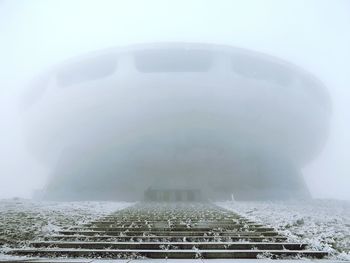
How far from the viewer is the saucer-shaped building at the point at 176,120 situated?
2238 cm

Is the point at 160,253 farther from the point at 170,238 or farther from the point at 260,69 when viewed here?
the point at 260,69

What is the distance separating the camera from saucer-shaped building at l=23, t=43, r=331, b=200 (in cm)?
2238

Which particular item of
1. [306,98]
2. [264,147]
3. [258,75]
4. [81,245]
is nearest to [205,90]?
[258,75]

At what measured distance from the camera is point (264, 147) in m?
24.8

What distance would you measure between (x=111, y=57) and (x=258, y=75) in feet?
29.4

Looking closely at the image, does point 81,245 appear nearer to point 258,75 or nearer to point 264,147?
point 258,75

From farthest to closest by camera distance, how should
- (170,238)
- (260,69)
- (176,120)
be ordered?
(176,120)
(260,69)
(170,238)

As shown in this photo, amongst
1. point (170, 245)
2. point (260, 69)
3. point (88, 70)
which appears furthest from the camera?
point (88, 70)

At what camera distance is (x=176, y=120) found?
23.8m

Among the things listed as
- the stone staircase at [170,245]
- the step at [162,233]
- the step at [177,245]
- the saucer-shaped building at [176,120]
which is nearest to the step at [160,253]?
the stone staircase at [170,245]

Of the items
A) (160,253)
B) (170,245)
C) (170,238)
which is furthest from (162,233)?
(160,253)

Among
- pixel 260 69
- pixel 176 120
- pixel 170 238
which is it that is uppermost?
pixel 260 69

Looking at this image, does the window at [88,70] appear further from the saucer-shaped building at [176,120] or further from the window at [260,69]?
the window at [260,69]

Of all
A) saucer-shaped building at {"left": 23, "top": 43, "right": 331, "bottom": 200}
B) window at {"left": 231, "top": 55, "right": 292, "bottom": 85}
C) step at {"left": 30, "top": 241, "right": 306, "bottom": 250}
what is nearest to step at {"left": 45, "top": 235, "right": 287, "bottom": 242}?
step at {"left": 30, "top": 241, "right": 306, "bottom": 250}
